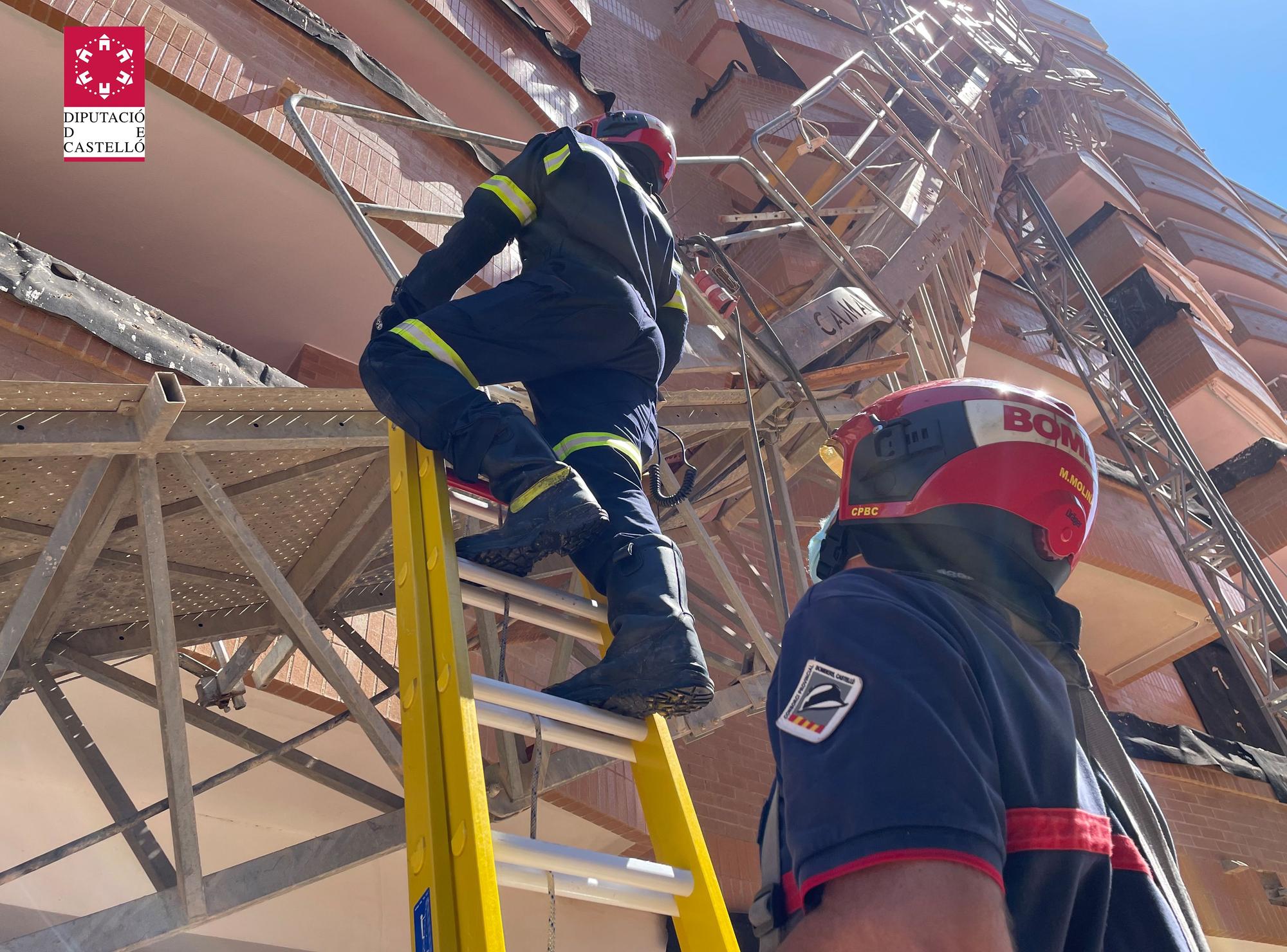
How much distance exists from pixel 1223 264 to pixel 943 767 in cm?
2710

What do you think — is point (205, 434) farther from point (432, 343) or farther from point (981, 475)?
point (981, 475)

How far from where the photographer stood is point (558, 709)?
2.27 metres

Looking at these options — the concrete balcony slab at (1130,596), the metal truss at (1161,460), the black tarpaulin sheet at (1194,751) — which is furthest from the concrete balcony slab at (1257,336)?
the black tarpaulin sheet at (1194,751)

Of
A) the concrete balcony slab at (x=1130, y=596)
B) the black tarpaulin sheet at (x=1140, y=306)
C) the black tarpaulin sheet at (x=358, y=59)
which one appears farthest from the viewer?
the black tarpaulin sheet at (x=1140, y=306)

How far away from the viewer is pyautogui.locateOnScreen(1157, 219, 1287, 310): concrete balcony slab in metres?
24.2

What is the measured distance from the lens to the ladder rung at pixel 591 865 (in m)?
1.85

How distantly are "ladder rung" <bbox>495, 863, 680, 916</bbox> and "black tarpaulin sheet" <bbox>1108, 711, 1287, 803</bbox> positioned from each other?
892 cm

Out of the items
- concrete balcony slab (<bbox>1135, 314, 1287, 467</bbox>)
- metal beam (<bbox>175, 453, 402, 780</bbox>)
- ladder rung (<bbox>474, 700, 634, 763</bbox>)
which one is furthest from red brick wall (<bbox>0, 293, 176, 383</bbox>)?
concrete balcony slab (<bbox>1135, 314, 1287, 467</bbox>)

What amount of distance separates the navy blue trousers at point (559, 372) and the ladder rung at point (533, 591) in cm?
7

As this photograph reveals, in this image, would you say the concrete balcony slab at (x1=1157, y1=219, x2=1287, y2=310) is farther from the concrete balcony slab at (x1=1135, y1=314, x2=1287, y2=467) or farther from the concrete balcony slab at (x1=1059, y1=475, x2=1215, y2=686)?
the concrete balcony slab at (x1=1059, y1=475, x2=1215, y2=686)

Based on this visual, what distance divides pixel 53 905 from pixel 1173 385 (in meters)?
16.6

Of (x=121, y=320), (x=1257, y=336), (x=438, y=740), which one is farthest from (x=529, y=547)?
(x=1257, y=336)

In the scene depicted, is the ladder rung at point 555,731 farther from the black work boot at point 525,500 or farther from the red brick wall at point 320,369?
the red brick wall at point 320,369

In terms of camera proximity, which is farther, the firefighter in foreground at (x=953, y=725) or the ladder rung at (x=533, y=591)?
the ladder rung at (x=533, y=591)
